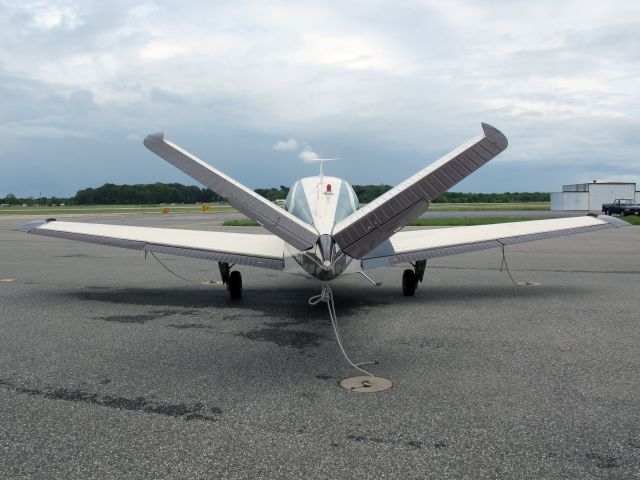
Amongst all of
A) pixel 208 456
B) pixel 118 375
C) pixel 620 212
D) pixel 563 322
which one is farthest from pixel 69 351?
pixel 620 212

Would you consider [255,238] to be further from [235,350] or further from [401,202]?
[401,202]

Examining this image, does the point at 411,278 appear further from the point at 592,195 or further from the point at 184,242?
the point at 592,195

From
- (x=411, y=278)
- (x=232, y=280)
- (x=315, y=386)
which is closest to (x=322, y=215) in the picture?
(x=232, y=280)

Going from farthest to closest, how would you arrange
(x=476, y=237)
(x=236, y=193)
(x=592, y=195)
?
(x=592, y=195) → (x=476, y=237) → (x=236, y=193)

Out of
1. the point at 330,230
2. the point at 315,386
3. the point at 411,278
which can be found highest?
the point at 330,230

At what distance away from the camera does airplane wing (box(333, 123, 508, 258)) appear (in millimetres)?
4715

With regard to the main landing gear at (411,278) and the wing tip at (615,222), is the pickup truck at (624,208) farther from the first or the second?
the main landing gear at (411,278)

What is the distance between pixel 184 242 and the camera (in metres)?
11.3

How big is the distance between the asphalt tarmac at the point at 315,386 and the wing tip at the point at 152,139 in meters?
2.46

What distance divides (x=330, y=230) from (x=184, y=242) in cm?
463

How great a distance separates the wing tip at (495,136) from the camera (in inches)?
192

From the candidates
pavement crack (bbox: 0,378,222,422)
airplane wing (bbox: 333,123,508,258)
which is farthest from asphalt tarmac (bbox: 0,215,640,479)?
airplane wing (bbox: 333,123,508,258)

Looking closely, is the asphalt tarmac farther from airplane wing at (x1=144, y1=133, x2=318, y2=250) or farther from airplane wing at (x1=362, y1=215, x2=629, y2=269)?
airplane wing at (x1=144, y1=133, x2=318, y2=250)

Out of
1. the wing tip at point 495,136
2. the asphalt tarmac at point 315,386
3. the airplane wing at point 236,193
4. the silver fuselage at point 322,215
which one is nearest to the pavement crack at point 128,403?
the asphalt tarmac at point 315,386
